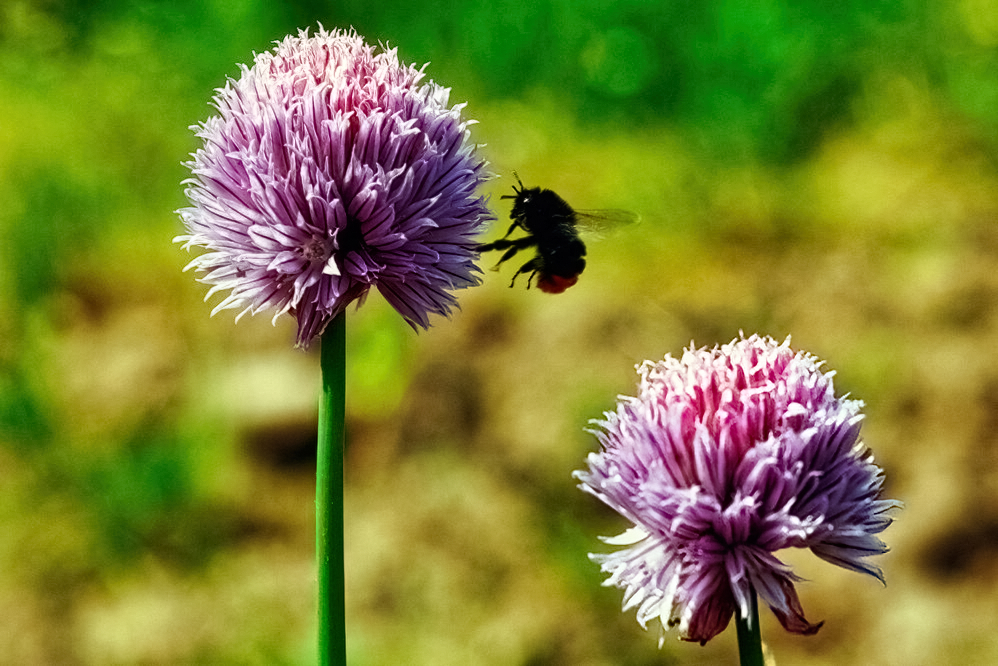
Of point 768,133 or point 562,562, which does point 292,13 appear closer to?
point 768,133

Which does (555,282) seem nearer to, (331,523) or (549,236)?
(549,236)

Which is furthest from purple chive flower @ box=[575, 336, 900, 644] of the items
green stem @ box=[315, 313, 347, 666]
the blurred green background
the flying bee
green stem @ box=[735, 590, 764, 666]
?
the blurred green background

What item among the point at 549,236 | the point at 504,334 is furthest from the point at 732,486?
the point at 504,334

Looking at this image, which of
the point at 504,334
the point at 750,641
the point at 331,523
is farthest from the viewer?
the point at 504,334

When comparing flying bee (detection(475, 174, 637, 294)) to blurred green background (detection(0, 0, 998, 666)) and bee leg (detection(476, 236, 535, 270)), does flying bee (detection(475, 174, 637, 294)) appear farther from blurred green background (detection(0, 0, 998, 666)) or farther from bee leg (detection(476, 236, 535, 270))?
blurred green background (detection(0, 0, 998, 666))

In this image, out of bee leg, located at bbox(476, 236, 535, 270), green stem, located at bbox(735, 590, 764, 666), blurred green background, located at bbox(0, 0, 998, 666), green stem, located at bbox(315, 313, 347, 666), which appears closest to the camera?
green stem, located at bbox(735, 590, 764, 666)

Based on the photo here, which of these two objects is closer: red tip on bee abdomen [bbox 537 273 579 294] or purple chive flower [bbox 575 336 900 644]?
purple chive flower [bbox 575 336 900 644]

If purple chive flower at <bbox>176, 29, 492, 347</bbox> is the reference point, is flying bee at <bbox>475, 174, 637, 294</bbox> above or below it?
above
